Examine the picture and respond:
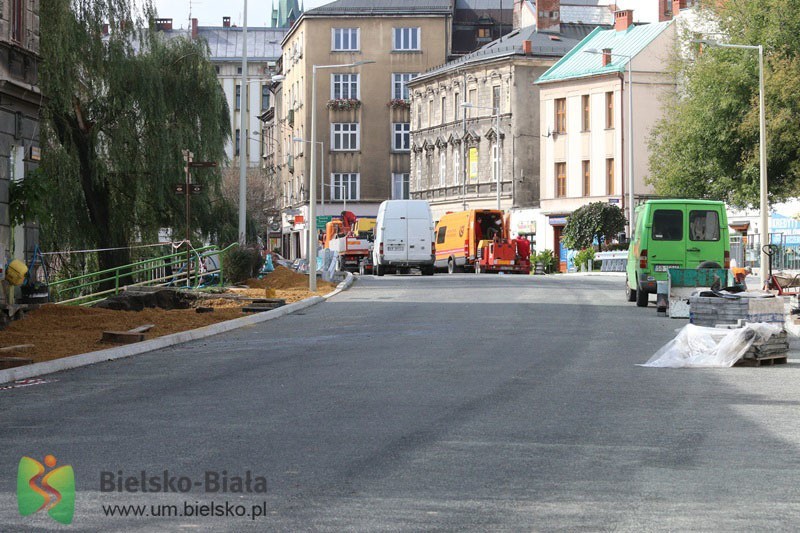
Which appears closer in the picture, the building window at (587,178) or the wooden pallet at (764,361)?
the wooden pallet at (764,361)

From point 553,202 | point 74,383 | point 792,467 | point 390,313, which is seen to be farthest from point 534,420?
point 553,202

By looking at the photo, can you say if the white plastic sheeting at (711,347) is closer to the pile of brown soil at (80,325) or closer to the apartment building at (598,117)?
the pile of brown soil at (80,325)

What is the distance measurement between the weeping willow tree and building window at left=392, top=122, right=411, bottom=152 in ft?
206

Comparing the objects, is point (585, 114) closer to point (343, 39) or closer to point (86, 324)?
point (343, 39)

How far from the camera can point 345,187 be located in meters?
101

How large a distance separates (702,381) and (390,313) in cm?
1227

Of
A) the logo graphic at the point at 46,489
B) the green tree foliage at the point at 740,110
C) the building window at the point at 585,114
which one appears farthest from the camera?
the building window at the point at 585,114

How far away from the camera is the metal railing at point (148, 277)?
31.7 metres

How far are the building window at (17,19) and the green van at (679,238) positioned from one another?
45.5 ft

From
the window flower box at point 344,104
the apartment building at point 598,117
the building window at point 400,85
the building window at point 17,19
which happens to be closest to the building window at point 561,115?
the apartment building at point 598,117

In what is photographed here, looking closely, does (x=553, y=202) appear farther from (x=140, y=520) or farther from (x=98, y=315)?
(x=140, y=520)

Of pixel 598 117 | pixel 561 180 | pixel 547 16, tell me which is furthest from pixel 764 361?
pixel 547 16

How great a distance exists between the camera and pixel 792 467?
9164mm

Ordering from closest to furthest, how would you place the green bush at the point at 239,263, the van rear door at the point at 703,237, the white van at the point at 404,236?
the van rear door at the point at 703,237
the green bush at the point at 239,263
the white van at the point at 404,236
